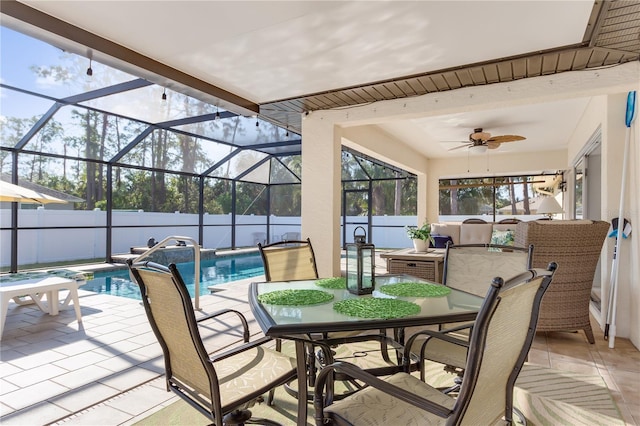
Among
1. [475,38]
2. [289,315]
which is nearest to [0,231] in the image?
[289,315]

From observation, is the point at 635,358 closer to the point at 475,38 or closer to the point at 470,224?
the point at 475,38

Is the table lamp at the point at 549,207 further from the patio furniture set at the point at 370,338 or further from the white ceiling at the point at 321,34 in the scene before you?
the patio furniture set at the point at 370,338

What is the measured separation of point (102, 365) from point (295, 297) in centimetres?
181

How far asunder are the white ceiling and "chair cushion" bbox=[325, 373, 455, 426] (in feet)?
7.63

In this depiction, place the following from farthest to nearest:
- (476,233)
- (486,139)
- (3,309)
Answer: (476,233)
(486,139)
(3,309)

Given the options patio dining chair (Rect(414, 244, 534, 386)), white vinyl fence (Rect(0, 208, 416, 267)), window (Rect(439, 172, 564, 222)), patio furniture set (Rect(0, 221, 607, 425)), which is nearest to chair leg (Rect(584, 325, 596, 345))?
patio dining chair (Rect(414, 244, 534, 386))

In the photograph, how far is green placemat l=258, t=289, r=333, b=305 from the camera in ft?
5.57

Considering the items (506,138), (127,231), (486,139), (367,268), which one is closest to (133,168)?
(127,231)

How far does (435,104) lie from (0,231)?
23.9ft

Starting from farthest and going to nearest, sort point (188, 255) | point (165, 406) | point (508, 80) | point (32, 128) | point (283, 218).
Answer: point (283, 218) → point (188, 255) → point (32, 128) → point (508, 80) → point (165, 406)

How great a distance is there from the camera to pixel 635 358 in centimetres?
282

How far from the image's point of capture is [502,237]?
5.85 metres

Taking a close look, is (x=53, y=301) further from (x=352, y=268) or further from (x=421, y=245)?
(x=421, y=245)

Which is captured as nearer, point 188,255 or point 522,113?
point 522,113
